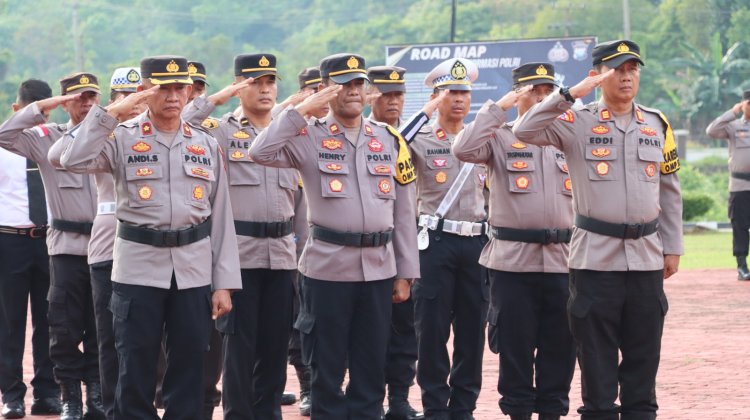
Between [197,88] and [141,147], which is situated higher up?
[197,88]

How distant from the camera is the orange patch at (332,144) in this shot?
7.19 metres

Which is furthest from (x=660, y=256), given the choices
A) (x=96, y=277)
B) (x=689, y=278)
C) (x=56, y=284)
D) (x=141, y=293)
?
(x=689, y=278)

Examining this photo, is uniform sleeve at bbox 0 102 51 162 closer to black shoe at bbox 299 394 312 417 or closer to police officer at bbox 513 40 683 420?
black shoe at bbox 299 394 312 417

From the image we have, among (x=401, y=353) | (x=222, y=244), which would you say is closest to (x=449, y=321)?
(x=401, y=353)

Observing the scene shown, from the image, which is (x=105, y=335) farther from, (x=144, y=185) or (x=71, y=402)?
(x=144, y=185)

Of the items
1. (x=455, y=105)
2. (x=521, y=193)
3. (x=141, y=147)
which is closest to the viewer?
(x=141, y=147)

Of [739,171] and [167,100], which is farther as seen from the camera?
[739,171]

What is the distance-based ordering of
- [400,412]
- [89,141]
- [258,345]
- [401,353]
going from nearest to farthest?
[89,141] → [258,345] → [400,412] → [401,353]

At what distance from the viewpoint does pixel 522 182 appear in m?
7.98

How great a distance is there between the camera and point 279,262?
785cm

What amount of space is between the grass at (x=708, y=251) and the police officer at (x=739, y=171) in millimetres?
2289

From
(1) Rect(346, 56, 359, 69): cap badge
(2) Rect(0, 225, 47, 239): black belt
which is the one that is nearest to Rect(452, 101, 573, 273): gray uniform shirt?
(1) Rect(346, 56, 359, 69): cap badge

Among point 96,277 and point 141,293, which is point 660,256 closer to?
point 141,293

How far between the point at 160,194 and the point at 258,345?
5.04 ft
